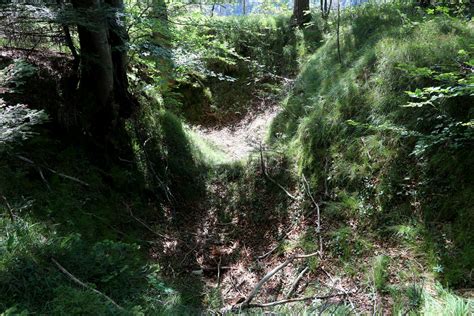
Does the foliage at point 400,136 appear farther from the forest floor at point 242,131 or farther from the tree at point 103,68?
the tree at point 103,68

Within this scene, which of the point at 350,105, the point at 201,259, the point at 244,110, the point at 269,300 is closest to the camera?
the point at 269,300

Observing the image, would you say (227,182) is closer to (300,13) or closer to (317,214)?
(317,214)

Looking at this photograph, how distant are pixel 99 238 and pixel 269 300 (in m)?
2.25

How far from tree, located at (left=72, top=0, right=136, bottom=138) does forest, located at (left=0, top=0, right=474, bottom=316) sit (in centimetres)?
3

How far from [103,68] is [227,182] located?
293cm

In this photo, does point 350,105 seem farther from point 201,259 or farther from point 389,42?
point 201,259

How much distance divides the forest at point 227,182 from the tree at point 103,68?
0.03 meters

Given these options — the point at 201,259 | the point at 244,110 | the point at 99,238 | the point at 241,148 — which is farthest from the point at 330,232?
the point at 244,110

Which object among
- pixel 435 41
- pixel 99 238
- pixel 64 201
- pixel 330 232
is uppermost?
pixel 435 41

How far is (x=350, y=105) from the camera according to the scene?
5.66 m

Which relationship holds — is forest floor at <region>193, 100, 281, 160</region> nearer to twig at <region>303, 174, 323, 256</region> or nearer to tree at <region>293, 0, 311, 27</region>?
twig at <region>303, 174, 323, 256</region>

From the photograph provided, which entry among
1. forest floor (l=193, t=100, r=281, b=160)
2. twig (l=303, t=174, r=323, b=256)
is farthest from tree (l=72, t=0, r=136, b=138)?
twig (l=303, t=174, r=323, b=256)

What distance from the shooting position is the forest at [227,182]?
303 centimetres

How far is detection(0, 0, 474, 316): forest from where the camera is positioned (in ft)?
9.93
